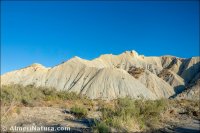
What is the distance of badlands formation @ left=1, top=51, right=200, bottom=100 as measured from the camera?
247 ft

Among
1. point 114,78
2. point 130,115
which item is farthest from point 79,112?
point 114,78

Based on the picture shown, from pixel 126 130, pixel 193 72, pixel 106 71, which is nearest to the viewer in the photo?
pixel 126 130

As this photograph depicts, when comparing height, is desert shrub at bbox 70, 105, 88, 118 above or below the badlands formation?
below

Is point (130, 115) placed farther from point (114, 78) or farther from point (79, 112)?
point (114, 78)

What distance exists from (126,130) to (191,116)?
1291 centimetres

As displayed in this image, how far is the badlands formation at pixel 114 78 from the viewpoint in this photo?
7519 centimetres

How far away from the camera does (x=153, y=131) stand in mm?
16484

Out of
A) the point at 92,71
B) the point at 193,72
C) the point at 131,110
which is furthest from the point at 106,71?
the point at 131,110

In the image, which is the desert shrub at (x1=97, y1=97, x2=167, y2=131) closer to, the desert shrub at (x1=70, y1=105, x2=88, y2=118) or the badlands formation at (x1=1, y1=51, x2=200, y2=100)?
the desert shrub at (x1=70, y1=105, x2=88, y2=118)

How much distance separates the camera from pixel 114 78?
77.3 m

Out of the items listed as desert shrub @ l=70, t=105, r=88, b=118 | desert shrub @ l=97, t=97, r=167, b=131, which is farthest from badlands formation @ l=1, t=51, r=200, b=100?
desert shrub @ l=97, t=97, r=167, b=131

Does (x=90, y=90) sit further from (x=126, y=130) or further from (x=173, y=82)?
(x=126, y=130)

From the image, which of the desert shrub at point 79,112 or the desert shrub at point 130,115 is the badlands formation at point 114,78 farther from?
the desert shrub at point 130,115

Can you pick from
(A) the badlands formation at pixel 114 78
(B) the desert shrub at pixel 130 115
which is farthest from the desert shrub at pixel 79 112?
(A) the badlands formation at pixel 114 78
